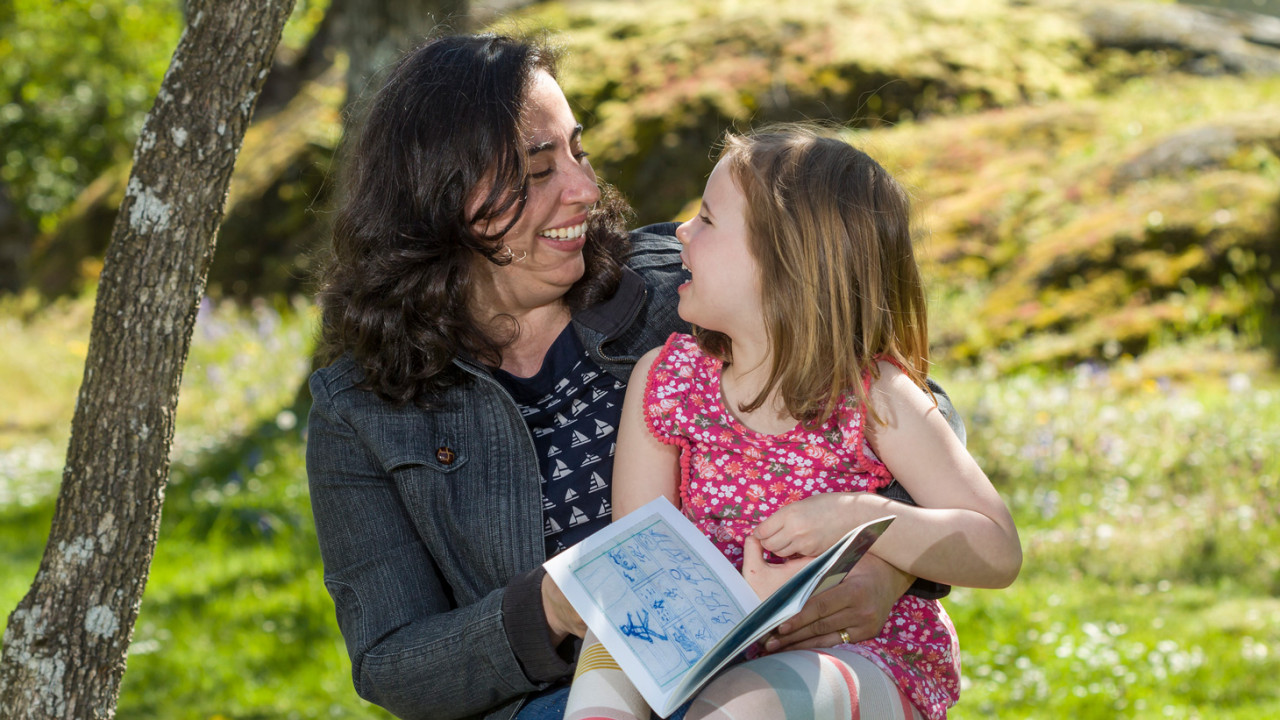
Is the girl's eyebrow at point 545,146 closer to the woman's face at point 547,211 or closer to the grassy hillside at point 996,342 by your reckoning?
the woman's face at point 547,211

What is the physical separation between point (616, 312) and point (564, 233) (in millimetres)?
209

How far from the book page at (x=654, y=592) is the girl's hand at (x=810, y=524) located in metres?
0.10

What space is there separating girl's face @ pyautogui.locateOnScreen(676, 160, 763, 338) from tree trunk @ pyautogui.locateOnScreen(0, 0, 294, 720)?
0.89 meters

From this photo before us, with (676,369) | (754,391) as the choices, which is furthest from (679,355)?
(754,391)

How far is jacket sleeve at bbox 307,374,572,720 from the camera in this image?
82.1 inches

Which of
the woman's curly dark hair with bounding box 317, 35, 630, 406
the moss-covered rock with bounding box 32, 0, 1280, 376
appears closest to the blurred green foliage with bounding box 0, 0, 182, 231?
the moss-covered rock with bounding box 32, 0, 1280, 376

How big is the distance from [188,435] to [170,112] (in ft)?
17.8

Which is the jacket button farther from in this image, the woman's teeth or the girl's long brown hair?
the girl's long brown hair

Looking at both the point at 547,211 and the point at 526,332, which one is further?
the point at 526,332

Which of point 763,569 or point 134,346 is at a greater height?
point 134,346

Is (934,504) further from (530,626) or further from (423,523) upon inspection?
(423,523)

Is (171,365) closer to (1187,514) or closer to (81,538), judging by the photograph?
(81,538)

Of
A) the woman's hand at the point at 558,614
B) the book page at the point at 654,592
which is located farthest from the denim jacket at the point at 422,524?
the book page at the point at 654,592

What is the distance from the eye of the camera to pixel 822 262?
2064 millimetres
